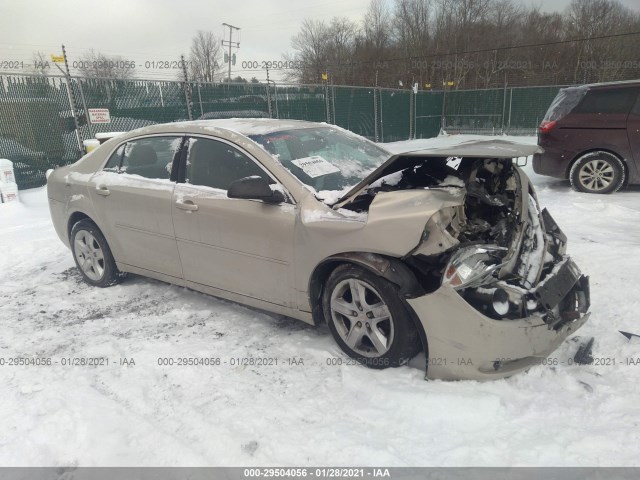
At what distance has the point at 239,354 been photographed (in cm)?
318

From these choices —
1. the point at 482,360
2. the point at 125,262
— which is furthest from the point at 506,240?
the point at 125,262

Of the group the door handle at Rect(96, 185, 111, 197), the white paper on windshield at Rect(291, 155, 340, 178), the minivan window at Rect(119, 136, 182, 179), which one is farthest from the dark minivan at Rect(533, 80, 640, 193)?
the door handle at Rect(96, 185, 111, 197)

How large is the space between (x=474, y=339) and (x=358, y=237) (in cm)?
88

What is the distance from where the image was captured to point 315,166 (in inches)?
135

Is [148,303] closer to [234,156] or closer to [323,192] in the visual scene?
[234,156]

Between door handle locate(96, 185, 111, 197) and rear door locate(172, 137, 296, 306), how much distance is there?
0.99 meters

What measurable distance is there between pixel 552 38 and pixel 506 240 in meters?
37.3

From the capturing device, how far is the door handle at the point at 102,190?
422 cm

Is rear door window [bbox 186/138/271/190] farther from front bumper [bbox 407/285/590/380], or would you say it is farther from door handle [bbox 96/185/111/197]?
front bumper [bbox 407/285/590/380]

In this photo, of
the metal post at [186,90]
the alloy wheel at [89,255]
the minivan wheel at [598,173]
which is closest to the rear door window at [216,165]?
the alloy wheel at [89,255]

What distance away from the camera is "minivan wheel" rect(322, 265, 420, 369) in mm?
2645

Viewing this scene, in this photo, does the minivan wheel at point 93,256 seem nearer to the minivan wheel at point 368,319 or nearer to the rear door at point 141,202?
the rear door at point 141,202

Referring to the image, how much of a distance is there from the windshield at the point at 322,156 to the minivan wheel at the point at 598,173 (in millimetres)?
4804

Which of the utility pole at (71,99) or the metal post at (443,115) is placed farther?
the metal post at (443,115)
